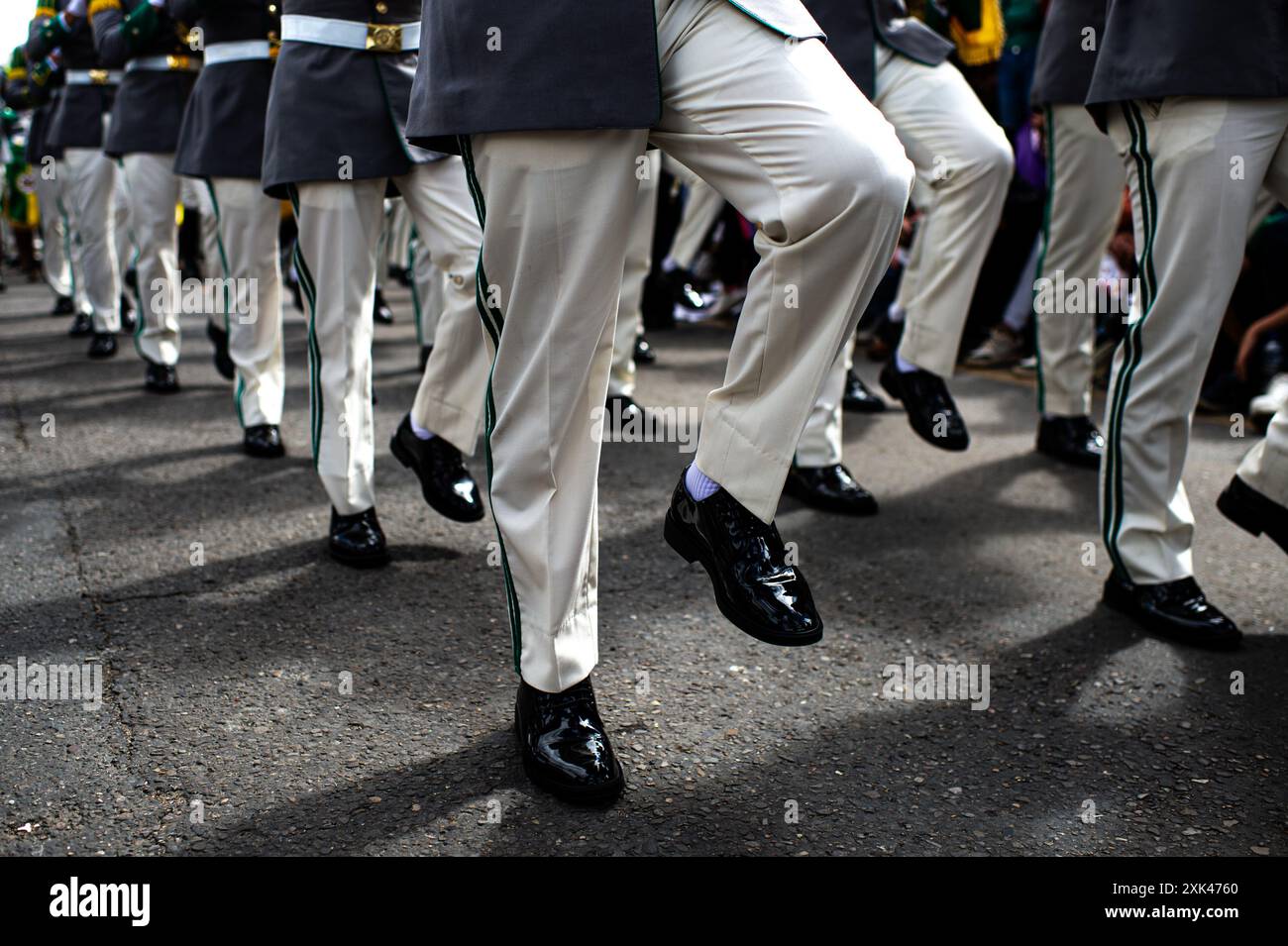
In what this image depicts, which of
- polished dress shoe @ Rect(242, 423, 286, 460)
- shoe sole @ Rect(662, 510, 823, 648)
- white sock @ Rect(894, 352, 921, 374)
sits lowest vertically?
polished dress shoe @ Rect(242, 423, 286, 460)

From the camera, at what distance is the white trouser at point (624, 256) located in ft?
5.46

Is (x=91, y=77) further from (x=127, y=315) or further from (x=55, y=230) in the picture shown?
(x=55, y=230)

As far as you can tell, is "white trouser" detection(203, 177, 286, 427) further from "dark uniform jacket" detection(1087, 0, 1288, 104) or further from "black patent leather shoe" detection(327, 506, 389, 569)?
"dark uniform jacket" detection(1087, 0, 1288, 104)

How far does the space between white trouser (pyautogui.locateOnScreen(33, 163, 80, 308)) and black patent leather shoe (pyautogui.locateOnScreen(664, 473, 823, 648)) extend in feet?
25.0

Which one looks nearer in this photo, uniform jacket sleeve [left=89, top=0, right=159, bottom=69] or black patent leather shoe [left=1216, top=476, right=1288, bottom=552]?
black patent leather shoe [left=1216, top=476, right=1288, bottom=552]

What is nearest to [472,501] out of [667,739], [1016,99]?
[667,739]

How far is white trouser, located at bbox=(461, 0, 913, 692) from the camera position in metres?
1.66

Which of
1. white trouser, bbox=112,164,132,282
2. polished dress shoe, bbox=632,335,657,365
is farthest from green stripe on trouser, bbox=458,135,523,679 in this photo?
white trouser, bbox=112,164,132,282

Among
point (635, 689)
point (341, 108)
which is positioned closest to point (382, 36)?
point (341, 108)

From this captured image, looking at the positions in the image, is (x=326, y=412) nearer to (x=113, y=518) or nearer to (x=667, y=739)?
(x=113, y=518)

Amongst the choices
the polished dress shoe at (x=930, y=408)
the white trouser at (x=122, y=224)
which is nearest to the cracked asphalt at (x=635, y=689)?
the polished dress shoe at (x=930, y=408)

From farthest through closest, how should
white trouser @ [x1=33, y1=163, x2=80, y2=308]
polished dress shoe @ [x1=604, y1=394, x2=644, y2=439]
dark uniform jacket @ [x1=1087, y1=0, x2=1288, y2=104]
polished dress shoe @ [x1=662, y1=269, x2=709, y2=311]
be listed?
1. white trouser @ [x1=33, y1=163, x2=80, y2=308]
2. polished dress shoe @ [x1=662, y1=269, x2=709, y2=311]
3. polished dress shoe @ [x1=604, y1=394, x2=644, y2=439]
4. dark uniform jacket @ [x1=1087, y1=0, x2=1288, y2=104]

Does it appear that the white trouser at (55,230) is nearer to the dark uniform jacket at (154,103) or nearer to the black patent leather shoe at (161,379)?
the black patent leather shoe at (161,379)

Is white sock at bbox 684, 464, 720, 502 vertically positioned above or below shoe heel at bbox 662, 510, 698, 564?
above
